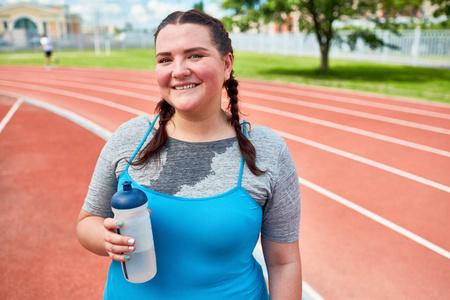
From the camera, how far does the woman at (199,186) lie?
1386mm

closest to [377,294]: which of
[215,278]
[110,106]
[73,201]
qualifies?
[215,278]

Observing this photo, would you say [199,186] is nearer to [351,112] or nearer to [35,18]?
[351,112]

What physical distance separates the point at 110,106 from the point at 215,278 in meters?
9.40

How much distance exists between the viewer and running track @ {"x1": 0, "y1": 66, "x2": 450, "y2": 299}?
3303mm

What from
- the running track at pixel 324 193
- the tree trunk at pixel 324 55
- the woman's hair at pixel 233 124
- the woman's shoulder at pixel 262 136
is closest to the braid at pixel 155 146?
the woman's hair at pixel 233 124

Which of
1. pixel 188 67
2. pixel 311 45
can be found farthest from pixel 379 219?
pixel 311 45

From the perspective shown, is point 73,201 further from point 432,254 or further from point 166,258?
point 432,254

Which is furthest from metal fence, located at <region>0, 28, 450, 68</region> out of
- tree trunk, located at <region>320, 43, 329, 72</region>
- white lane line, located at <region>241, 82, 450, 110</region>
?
white lane line, located at <region>241, 82, 450, 110</region>

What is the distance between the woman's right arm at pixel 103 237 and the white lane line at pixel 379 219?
3.43 meters

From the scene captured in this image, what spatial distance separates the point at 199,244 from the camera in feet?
4.51

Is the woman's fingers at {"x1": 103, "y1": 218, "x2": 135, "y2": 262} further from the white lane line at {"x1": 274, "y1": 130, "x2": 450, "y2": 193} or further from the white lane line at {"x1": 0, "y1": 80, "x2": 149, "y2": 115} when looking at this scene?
the white lane line at {"x1": 0, "y1": 80, "x2": 149, "y2": 115}

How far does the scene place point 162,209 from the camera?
139cm

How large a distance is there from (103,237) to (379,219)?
3.62 m

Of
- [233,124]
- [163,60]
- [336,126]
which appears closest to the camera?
[163,60]
